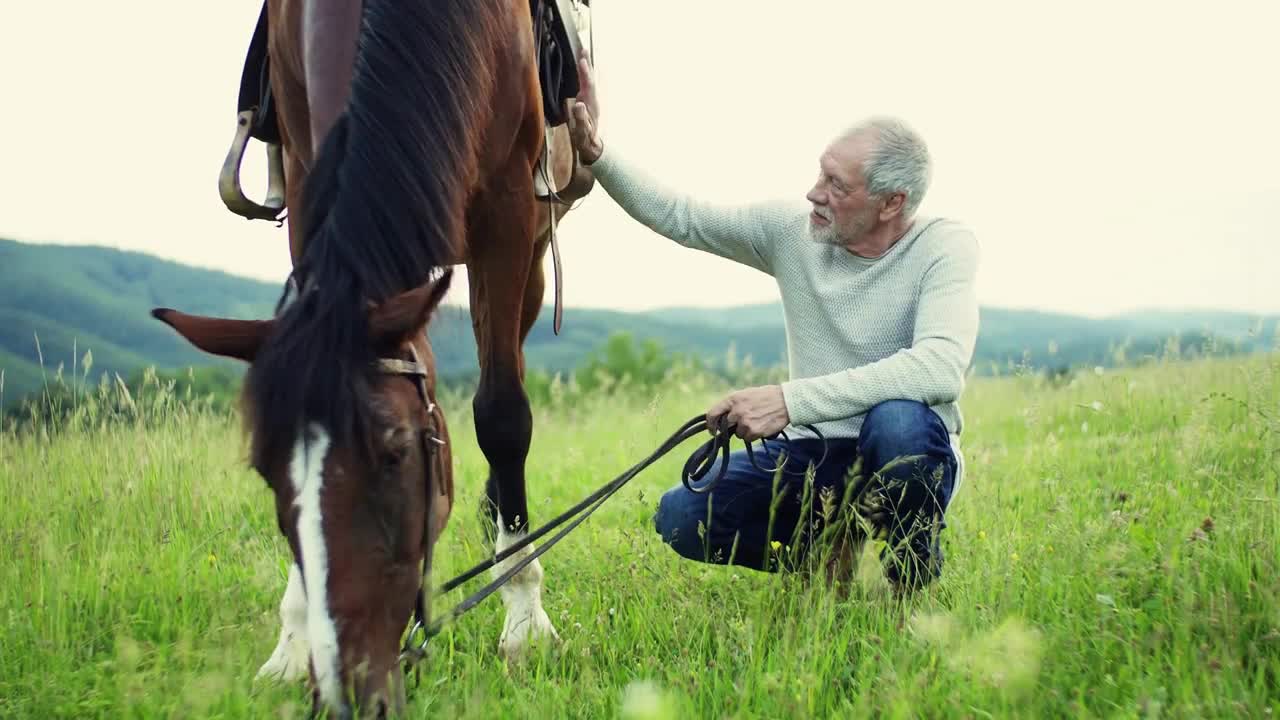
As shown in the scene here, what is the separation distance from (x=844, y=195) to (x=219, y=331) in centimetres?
185

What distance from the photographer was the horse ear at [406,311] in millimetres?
2158

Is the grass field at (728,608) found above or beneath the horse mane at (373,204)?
beneath

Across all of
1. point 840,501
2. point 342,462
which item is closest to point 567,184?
point 840,501

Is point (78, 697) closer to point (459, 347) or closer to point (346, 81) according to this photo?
point (459, 347)

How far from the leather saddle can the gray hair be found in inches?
44.3

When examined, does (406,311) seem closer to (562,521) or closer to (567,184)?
(562,521)

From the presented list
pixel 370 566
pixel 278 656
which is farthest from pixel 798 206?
pixel 278 656

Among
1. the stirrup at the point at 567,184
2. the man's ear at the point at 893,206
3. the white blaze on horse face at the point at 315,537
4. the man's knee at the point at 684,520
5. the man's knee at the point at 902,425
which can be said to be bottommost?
the man's knee at the point at 684,520

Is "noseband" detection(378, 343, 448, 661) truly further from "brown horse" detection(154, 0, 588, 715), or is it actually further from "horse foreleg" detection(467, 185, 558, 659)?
"horse foreleg" detection(467, 185, 558, 659)

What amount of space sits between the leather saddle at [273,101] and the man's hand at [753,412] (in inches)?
47.1

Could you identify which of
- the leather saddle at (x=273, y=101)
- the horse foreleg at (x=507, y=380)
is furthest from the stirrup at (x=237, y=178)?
the horse foreleg at (x=507, y=380)

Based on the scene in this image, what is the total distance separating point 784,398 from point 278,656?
5.59 feet

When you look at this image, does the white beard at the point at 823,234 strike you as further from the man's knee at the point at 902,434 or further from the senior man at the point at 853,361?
the man's knee at the point at 902,434

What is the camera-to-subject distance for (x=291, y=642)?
10.1ft
